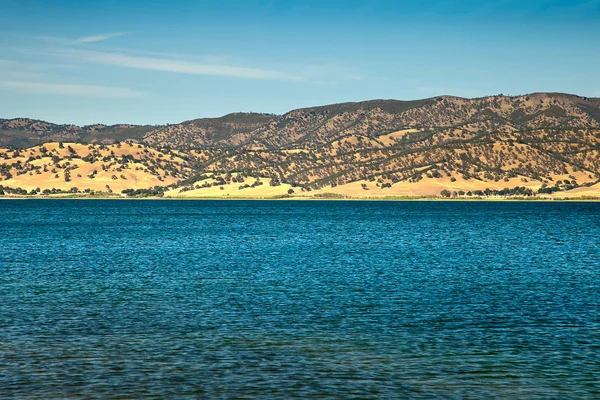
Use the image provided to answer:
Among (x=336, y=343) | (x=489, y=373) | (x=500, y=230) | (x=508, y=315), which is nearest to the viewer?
(x=489, y=373)

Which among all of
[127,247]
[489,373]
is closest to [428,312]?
[489,373]

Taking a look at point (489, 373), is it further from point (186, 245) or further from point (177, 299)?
point (186, 245)

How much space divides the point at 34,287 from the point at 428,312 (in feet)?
72.3

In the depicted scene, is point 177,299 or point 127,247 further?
point 127,247

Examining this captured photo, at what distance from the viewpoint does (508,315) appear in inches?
1341

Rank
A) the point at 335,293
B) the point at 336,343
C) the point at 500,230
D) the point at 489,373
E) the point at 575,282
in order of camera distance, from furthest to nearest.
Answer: the point at 500,230, the point at 575,282, the point at 335,293, the point at 336,343, the point at 489,373

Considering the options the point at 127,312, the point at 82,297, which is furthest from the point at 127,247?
the point at 127,312

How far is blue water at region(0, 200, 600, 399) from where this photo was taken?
73.8 ft

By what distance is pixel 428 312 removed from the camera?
114ft

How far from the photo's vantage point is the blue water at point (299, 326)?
73.8 ft

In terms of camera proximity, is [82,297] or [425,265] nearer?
[82,297]

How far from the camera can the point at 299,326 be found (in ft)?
103

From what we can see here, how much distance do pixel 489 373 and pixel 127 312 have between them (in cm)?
1740

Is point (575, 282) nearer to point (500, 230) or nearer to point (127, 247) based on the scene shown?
point (127, 247)
